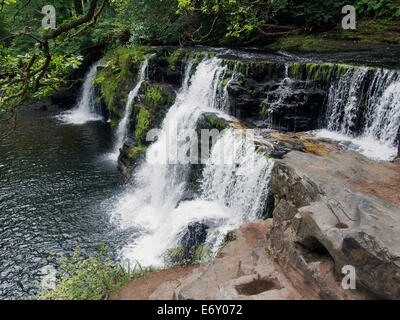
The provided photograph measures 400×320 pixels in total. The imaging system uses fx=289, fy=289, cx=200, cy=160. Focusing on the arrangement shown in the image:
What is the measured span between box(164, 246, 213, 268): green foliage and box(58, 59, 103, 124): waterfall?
55.1 ft

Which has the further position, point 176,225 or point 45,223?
point 45,223

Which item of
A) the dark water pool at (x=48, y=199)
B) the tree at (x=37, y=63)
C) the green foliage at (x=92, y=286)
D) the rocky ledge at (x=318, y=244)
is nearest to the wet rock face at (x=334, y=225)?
the rocky ledge at (x=318, y=244)

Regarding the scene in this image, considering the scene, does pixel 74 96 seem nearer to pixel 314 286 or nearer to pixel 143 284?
pixel 143 284

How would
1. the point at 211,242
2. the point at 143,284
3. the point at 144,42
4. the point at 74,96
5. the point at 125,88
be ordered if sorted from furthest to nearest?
the point at 74,96 < the point at 144,42 < the point at 125,88 < the point at 211,242 < the point at 143,284

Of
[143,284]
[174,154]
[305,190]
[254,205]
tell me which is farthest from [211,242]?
[174,154]

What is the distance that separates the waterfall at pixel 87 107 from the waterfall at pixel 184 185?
430 inches

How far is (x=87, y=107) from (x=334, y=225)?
23.5 metres

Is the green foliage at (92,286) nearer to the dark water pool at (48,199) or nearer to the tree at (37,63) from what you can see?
the dark water pool at (48,199)

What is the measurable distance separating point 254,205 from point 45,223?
25.6 ft

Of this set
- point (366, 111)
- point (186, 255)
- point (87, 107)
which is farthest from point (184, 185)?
point (87, 107)

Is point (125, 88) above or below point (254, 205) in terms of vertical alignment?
above

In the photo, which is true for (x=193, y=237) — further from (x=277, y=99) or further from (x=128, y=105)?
(x=128, y=105)

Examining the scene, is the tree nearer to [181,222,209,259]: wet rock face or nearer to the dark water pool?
[181,222,209,259]: wet rock face

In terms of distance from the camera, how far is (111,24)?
21.6 m
